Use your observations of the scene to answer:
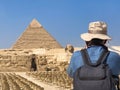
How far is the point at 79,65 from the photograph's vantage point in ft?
15.9

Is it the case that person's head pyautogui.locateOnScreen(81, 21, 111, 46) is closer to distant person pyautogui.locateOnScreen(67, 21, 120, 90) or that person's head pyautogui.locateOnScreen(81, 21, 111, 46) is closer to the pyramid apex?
distant person pyautogui.locateOnScreen(67, 21, 120, 90)

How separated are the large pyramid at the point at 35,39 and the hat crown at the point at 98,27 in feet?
262

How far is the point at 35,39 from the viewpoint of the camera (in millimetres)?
87500

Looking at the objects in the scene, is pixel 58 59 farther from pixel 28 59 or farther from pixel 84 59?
pixel 84 59

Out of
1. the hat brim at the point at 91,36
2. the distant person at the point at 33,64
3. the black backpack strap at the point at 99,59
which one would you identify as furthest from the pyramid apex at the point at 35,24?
the black backpack strap at the point at 99,59

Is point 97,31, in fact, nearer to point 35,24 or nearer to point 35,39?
point 35,39

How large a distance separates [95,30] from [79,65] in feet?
1.31

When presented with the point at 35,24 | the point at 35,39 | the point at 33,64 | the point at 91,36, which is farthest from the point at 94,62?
the point at 35,24

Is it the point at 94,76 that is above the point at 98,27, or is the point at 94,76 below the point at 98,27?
below

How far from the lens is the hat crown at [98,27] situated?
16.1 feet

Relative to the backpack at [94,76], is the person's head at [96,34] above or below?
above

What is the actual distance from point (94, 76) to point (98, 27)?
1.79 feet

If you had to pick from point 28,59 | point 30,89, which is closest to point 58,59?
point 28,59

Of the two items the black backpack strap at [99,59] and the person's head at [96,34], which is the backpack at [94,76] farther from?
the person's head at [96,34]
